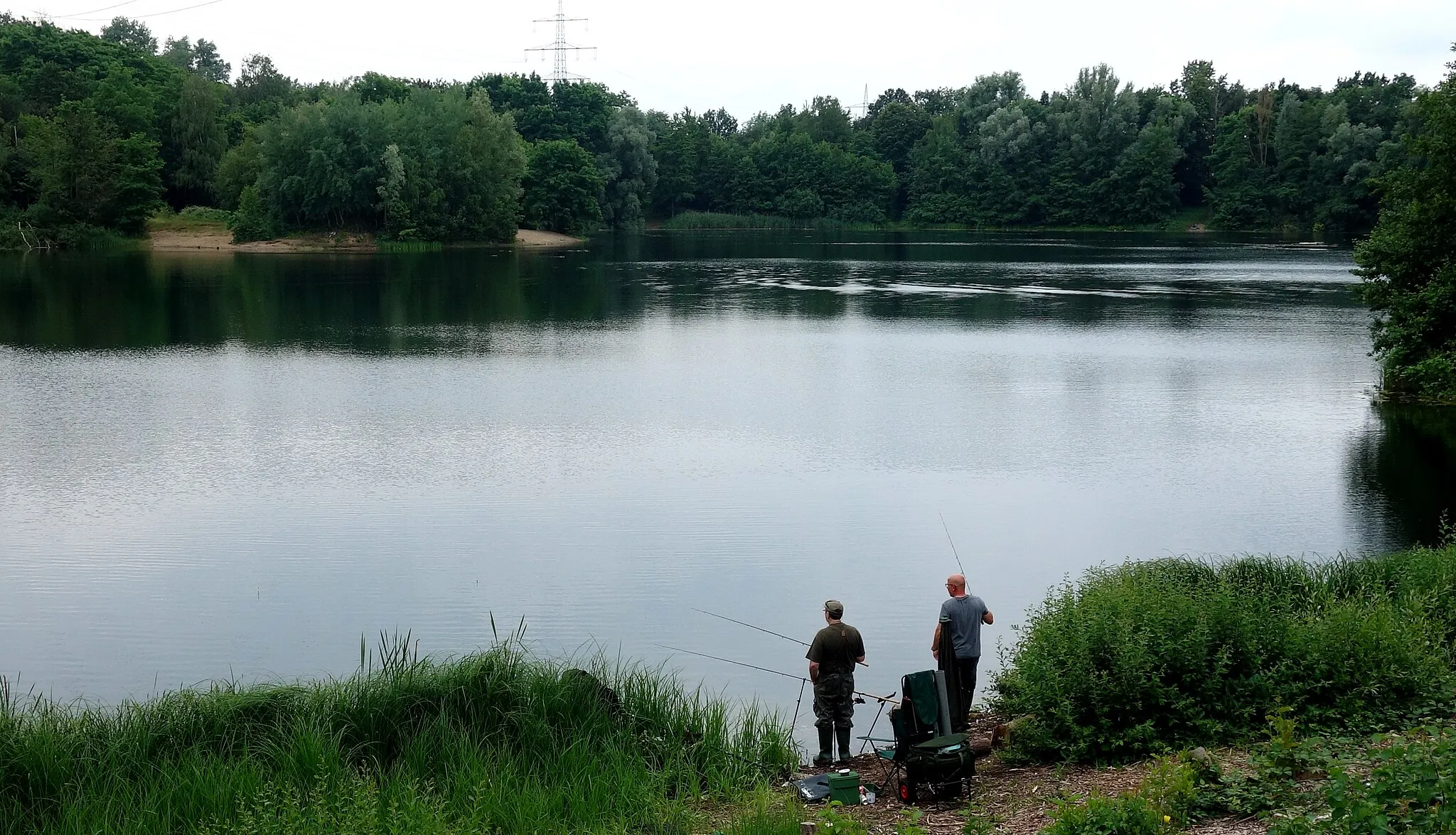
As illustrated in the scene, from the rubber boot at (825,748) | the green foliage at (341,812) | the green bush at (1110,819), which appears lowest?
the rubber boot at (825,748)

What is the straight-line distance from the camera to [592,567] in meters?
16.8

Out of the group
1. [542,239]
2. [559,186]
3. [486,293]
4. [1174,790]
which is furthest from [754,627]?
[559,186]

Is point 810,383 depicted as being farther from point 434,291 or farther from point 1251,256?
point 1251,256

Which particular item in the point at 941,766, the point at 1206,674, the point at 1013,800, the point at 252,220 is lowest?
the point at 1013,800

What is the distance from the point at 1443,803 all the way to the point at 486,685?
296 inches

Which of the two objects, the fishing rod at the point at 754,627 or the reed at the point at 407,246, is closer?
the fishing rod at the point at 754,627

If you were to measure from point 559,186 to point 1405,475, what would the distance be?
89291mm

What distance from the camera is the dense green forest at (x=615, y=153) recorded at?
8588 centimetres

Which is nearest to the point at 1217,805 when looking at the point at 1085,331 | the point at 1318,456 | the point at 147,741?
the point at 147,741

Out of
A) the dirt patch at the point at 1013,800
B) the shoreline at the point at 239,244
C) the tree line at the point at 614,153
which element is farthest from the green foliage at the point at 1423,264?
the shoreline at the point at 239,244

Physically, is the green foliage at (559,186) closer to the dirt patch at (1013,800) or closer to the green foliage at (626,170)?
the green foliage at (626,170)

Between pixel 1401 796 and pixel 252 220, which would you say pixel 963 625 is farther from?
pixel 252 220

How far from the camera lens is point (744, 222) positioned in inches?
5295

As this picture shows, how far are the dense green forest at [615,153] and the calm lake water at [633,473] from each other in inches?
1586
